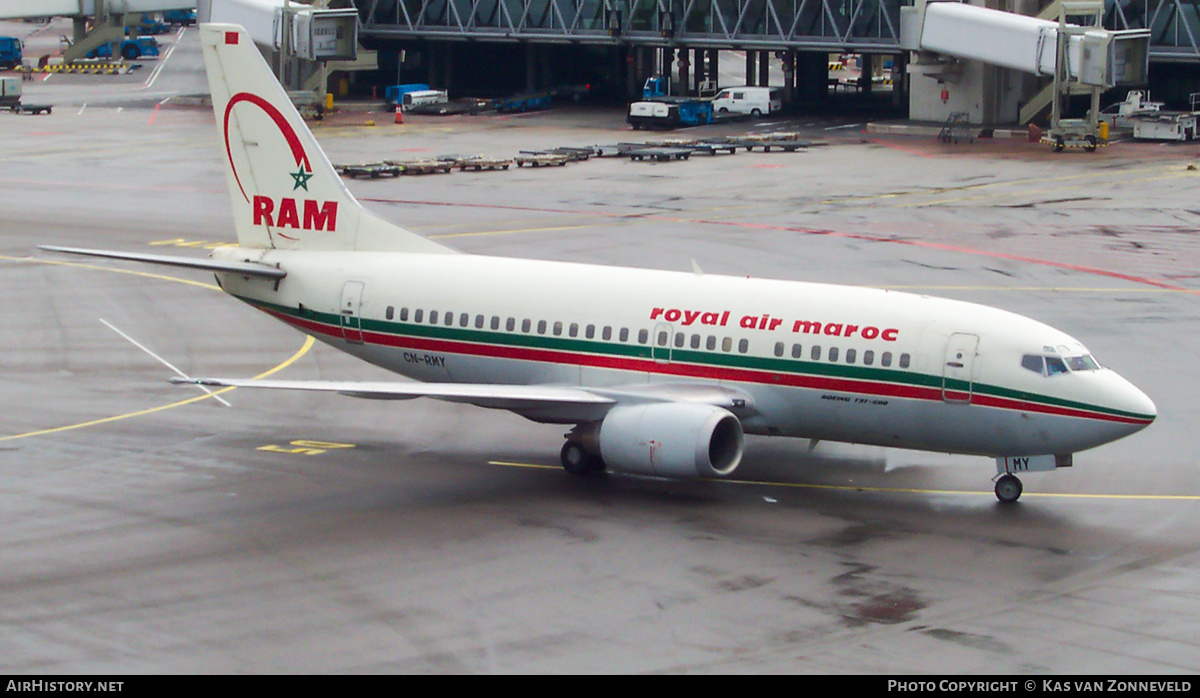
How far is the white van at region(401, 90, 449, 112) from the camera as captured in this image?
142 metres

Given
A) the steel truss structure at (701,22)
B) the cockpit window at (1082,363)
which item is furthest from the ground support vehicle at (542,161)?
the cockpit window at (1082,363)

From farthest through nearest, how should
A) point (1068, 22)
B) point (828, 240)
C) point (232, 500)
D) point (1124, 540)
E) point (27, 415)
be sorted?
1. point (1068, 22)
2. point (828, 240)
3. point (27, 415)
4. point (232, 500)
5. point (1124, 540)

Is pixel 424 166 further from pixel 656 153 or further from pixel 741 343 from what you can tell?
pixel 741 343

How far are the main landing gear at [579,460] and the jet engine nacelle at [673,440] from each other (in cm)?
204

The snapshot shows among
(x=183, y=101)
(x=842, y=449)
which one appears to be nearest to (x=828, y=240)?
(x=842, y=449)

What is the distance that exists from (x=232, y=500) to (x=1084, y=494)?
19.3 meters

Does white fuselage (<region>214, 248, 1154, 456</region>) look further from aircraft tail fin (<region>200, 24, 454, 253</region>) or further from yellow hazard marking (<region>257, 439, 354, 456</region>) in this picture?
yellow hazard marking (<region>257, 439, 354, 456</region>)

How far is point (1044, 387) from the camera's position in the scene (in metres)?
33.0

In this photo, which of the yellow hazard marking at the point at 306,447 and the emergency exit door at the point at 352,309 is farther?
the emergency exit door at the point at 352,309

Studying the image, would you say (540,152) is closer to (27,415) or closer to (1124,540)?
(27,415)

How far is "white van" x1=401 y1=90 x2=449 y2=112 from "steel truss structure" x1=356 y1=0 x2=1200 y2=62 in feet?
20.9

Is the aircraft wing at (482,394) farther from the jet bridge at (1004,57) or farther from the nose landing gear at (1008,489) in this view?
the jet bridge at (1004,57)

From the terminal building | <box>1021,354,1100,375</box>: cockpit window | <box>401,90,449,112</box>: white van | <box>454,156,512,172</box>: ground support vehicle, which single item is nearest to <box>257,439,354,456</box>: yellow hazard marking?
<box>1021,354,1100,375</box>: cockpit window

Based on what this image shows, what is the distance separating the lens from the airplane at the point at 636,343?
33.3m
